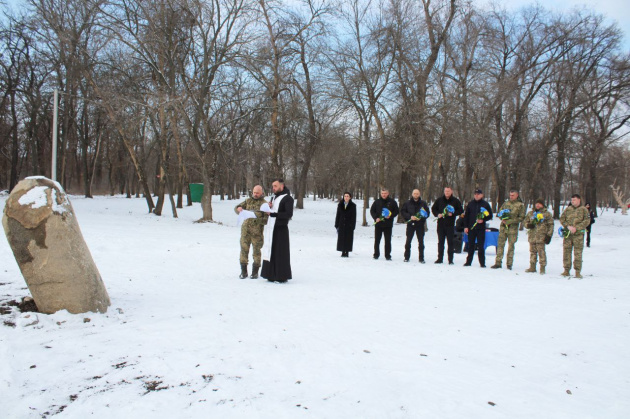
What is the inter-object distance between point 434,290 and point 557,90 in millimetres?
22433

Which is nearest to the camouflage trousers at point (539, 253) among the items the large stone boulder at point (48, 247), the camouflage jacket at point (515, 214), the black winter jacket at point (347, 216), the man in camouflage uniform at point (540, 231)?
the man in camouflage uniform at point (540, 231)

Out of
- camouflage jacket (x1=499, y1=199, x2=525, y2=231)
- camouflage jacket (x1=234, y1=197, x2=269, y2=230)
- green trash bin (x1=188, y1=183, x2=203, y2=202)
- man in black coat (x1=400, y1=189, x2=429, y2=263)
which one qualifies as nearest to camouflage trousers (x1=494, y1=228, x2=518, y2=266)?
camouflage jacket (x1=499, y1=199, x2=525, y2=231)

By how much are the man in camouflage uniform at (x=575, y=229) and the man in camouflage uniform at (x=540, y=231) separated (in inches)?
13.2

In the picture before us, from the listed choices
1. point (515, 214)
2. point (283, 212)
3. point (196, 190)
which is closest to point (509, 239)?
point (515, 214)

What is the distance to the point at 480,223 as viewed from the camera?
10.4 meters

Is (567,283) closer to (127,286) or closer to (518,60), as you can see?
(127,286)

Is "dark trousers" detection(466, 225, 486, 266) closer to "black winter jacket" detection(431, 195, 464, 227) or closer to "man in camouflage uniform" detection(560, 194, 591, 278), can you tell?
"black winter jacket" detection(431, 195, 464, 227)

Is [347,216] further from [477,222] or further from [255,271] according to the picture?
[255,271]

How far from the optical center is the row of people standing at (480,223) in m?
9.16

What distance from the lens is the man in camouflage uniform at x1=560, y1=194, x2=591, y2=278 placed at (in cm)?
894

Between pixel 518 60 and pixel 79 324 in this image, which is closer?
pixel 79 324

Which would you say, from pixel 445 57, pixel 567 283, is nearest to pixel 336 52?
pixel 445 57

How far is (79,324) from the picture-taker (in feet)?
14.9

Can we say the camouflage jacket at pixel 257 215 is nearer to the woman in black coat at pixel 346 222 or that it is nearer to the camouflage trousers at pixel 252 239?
the camouflage trousers at pixel 252 239
